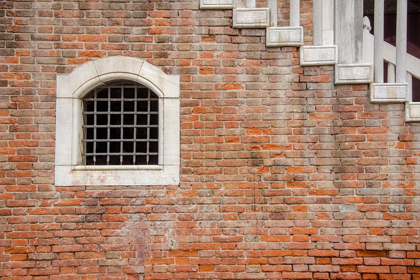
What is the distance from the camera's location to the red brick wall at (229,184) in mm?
4188

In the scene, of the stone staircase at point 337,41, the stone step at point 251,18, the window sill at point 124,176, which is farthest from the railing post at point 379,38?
the window sill at point 124,176

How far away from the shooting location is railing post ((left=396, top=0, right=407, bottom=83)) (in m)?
4.28

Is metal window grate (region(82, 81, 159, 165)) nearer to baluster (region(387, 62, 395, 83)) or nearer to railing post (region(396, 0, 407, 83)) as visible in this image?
railing post (region(396, 0, 407, 83))

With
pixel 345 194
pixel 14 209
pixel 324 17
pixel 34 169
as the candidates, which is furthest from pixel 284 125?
pixel 14 209

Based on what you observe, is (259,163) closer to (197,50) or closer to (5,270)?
(197,50)

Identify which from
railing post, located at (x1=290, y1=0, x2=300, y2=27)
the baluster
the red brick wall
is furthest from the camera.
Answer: the baluster

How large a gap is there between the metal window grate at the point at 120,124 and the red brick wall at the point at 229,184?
0.38 metres

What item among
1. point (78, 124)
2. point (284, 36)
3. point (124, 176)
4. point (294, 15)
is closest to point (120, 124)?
point (78, 124)

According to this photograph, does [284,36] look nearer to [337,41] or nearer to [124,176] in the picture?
[337,41]

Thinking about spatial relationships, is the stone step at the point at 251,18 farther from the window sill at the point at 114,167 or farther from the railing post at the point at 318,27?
the window sill at the point at 114,167

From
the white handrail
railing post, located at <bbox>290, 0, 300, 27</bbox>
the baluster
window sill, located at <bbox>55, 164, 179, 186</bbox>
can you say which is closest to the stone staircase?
railing post, located at <bbox>290, 0, 300, 27</bbox>

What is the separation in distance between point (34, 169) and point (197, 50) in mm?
2340

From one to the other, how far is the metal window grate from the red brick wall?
0.38 meters

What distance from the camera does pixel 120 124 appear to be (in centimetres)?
441
